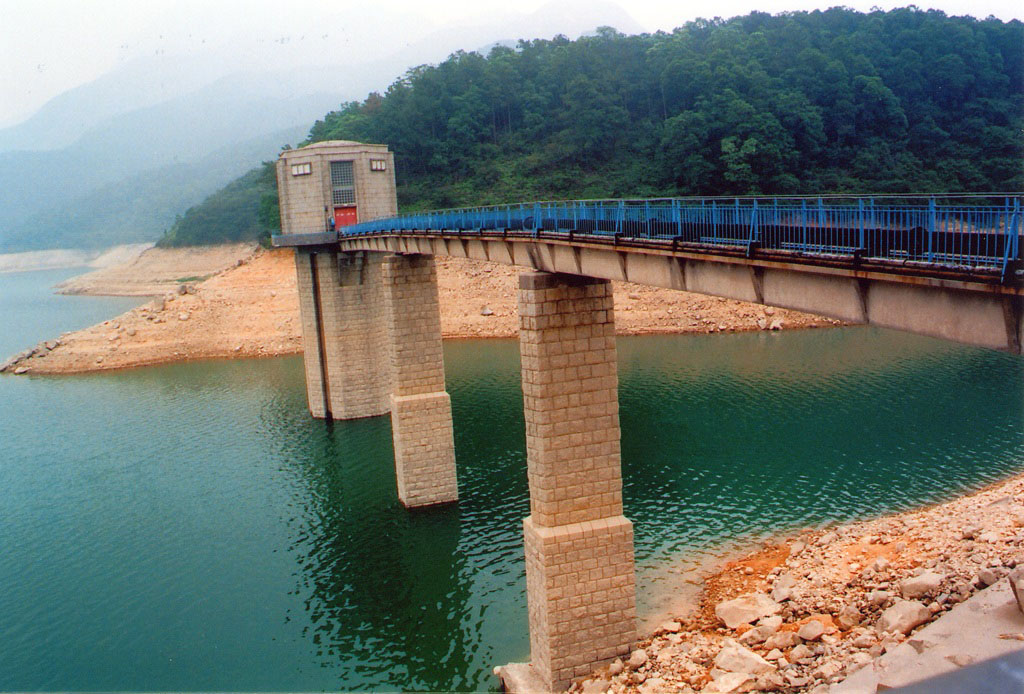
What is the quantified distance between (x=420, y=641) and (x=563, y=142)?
62.0 meters

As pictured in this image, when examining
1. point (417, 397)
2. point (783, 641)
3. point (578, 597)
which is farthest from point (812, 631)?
point (417, 397)

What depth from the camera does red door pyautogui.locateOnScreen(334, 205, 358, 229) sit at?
3538 cm

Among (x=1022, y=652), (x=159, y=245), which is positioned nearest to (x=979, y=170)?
(x=1022, y=652)

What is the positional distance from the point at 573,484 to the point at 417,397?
10270mm

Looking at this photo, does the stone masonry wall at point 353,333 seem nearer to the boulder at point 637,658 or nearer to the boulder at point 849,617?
the boulder at point 637,658

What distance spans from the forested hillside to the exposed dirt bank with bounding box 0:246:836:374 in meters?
14.4

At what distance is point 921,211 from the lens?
1068 cm

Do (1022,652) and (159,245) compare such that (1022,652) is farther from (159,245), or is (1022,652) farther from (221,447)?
(159,245)

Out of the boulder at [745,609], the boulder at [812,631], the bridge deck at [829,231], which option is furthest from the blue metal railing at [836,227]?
the boulder at [745,609]

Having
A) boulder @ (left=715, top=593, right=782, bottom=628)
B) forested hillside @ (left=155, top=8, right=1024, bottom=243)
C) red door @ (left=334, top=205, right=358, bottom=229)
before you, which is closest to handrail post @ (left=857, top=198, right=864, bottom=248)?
boulder @ (left=715, top=593, right=782, bottom=628)

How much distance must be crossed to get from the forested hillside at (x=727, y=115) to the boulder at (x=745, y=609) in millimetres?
50538

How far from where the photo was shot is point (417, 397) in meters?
25.3

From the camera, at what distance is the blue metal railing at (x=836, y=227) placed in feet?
31.6

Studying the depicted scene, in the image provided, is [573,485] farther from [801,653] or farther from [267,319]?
[267,319]
